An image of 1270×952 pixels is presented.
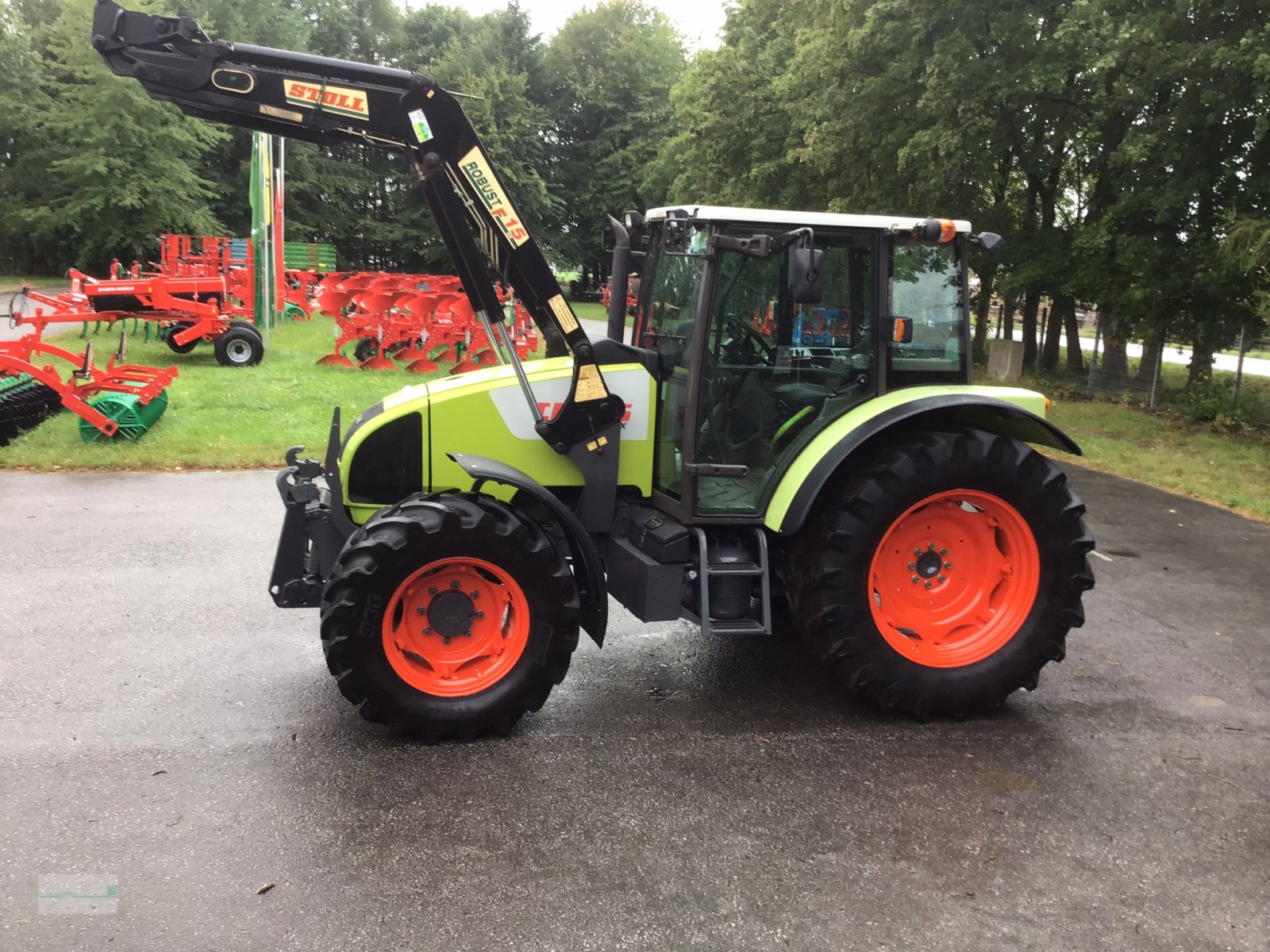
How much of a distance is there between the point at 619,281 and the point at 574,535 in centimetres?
145

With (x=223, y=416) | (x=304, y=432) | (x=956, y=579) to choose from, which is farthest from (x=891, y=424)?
(x=223, y=416)

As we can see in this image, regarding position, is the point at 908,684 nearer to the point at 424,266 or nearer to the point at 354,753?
the point at 354,753

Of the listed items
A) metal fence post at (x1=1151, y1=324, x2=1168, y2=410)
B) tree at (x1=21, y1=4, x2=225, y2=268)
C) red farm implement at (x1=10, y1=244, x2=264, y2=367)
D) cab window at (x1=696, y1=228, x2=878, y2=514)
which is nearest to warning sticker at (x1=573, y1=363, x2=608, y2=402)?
cab window at (x1=696, y1=228, x2=878, y2=514)

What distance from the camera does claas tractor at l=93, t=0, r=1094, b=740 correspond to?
395 cm

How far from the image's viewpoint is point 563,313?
4.37m

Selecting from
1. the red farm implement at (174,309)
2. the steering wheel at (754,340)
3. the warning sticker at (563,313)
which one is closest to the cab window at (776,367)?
the steering wheel at (754,340)

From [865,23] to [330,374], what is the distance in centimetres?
970

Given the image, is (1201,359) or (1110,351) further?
(1110,351)

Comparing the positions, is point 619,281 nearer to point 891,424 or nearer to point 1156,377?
point 891,424

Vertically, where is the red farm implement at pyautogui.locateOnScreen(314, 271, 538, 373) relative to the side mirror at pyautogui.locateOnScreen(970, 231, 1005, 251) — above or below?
below

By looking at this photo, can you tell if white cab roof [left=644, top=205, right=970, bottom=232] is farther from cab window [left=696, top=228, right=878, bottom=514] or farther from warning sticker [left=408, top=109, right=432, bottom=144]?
warning sticker [left=408, top=109, right=432, bottom=144]

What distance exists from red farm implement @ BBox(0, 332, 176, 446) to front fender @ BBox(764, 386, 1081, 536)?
766cm

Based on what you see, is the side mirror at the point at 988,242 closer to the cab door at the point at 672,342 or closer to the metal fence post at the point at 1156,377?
the cab door at the point at 672,342

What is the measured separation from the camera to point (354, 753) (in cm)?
393
